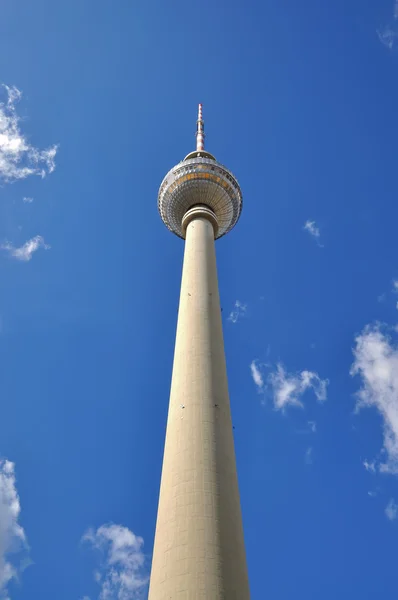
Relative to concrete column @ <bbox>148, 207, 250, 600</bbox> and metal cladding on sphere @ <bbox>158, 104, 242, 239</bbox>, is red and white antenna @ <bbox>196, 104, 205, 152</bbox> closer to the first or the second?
metal cladding on sphere @ <bbox>158, 104, 242, 239</bbox>

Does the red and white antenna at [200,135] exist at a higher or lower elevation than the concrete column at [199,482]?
higher

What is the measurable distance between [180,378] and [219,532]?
9.25 meters

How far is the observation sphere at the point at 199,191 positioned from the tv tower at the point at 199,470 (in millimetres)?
10720

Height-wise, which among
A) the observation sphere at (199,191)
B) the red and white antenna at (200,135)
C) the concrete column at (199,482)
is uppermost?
the red and white antenna at (200,135)

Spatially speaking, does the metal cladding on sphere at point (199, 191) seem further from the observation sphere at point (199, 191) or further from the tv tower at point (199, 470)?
the tv tower at point (199, 470)

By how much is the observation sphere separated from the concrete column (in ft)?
59.6

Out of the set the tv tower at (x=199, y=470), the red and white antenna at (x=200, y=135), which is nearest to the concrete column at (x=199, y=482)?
the tv tower at (x=199, y=470)

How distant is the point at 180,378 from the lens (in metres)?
28.0

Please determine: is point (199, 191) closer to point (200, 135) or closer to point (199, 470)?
point (200, 135)

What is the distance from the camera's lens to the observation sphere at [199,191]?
48.9 meters

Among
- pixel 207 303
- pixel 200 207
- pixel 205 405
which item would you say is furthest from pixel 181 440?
pixel 200 207

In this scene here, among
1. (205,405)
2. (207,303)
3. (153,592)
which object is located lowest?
(153,592)

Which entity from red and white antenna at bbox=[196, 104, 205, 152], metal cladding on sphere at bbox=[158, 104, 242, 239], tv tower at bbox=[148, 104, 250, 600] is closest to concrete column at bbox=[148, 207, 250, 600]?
tv tower at bbox=[148, 104, 250, 600]

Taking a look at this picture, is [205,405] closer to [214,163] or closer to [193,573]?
[193,573]
